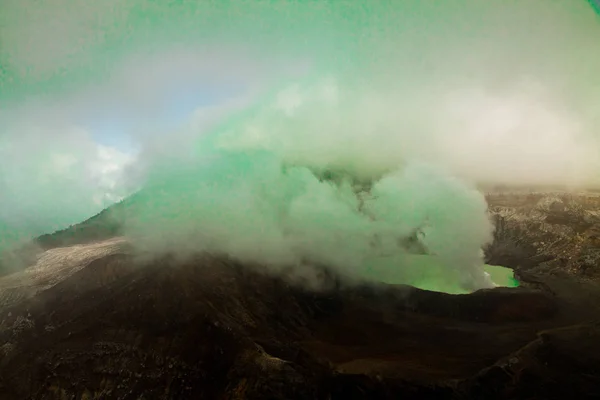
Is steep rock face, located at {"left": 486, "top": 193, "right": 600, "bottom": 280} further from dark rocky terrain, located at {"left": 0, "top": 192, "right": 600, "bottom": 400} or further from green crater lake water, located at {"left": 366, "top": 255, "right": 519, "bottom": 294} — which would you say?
dark rocky terrain, located at {"left": 0, "top": 192, "right": 600, "bottom": 400}

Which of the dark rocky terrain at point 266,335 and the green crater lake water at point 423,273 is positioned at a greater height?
the green crater lake water at point 423,273

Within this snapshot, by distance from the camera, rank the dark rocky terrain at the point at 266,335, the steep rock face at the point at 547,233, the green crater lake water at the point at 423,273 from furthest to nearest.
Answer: the green crater lake water at the point at 423,273
the steep rock face at the point at 547,233
the dark rocky terrain at the point at 266,335

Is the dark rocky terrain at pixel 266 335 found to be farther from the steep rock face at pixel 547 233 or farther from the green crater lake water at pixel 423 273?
the green crater lake water at pixel 423 273

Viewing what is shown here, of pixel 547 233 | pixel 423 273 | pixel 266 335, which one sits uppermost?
pixel 547 233

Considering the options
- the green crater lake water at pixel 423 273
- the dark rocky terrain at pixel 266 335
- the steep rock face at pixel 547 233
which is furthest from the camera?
the green crater lake water at pixel 423 273

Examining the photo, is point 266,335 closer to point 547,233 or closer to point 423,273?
point 423,273

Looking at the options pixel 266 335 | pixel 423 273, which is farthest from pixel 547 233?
pixel 266 335

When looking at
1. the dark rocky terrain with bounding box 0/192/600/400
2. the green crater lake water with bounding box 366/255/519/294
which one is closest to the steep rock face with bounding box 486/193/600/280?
the green crater lake water with bounding box 366/255/519/294

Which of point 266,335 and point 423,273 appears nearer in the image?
point 266,335

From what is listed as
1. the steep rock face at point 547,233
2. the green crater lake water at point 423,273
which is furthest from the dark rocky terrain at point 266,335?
the green crater lake water at point 423,273

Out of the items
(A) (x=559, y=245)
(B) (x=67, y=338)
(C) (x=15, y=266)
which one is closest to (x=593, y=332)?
(A) (x=559, y=245)
